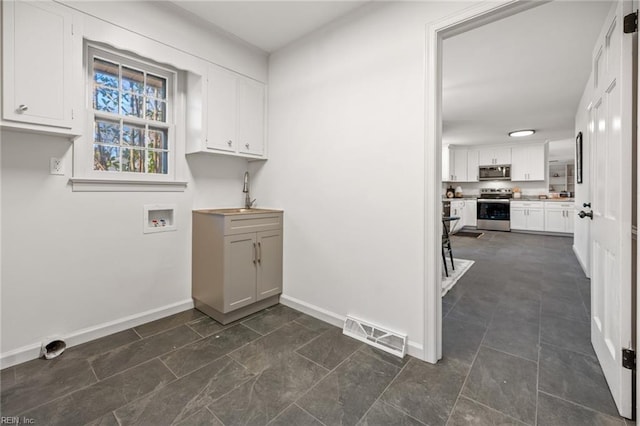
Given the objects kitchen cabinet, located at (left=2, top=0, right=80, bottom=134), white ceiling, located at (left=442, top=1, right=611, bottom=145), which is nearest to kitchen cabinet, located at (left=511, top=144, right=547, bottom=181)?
white ceiling, located at (left=442, top=1, right=611, bottom=145)

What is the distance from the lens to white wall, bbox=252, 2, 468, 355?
Answer: 1.96 metres

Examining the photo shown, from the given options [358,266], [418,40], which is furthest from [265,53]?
[358,266]

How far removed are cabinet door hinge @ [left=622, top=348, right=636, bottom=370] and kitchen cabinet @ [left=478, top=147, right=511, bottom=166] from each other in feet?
26.3

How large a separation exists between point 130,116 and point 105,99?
0.62ft

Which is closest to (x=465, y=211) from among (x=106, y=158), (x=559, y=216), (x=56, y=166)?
(x=559, y=216)

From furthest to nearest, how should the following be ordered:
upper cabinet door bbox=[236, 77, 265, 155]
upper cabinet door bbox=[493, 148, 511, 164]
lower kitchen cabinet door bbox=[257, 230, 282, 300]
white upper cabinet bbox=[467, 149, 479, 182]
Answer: white upper cabinet bbox=[467, 149, 479, 182] → upper cabinet door bbox=[493, 148, 511, 164] → upper cabinet door bbox=[236, 77, 265, 155] → lower kitchen cabinet door bbox=[257, 230, 282, 300]

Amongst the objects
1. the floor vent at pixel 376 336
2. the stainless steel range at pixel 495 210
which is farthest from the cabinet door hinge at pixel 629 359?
the stainless steel range at pixel 495 210

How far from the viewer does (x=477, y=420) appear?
1.38 metres

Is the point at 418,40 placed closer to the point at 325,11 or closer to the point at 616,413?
the point at 325,11

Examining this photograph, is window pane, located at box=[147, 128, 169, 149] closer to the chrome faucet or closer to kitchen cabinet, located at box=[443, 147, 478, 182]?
the chrome faucet

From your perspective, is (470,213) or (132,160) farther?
(470,213)

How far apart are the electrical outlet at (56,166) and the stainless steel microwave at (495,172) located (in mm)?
9337

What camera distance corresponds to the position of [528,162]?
7801mm

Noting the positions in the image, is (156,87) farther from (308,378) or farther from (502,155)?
(502,155)
